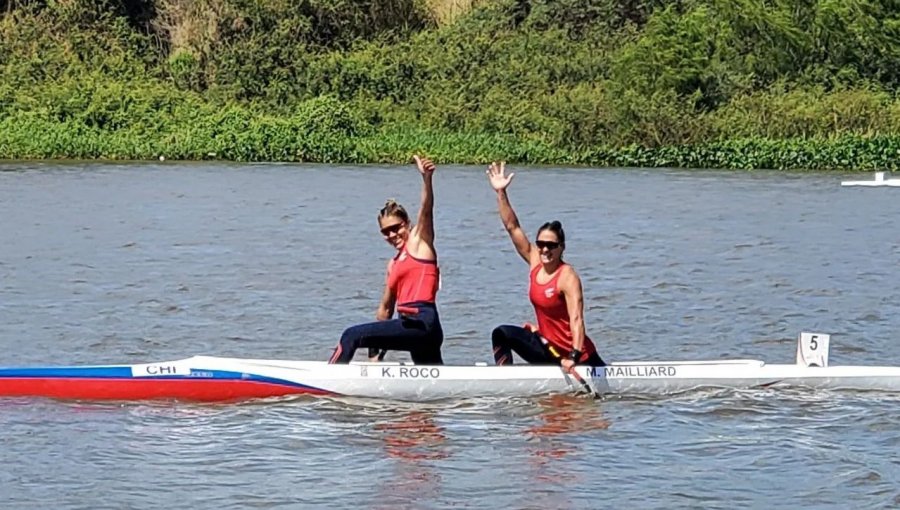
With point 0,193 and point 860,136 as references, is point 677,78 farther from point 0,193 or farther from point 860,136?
point 0,193

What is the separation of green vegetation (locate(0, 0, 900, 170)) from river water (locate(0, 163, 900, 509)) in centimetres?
1020

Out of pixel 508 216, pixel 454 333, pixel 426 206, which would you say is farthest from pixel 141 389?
pixel 454 333

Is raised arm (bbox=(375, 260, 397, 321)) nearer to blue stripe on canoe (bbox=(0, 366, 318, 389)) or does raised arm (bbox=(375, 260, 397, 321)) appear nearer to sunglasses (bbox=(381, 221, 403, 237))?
sunglasses (bbox=(381, 221, 403, 237))

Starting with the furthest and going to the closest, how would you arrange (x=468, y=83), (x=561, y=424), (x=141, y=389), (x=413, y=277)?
(x=468, y=83) < (x=141, y=389) < (x=561, y=424) < (x=413, y=277)

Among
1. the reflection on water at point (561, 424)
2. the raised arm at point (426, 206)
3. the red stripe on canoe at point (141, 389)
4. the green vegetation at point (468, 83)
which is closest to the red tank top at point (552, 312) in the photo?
the reflection on water at point (561, 424)

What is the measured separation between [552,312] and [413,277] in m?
1.05

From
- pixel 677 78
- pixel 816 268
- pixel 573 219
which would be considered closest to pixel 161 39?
pixel 677 78

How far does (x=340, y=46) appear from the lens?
5878 centimetres

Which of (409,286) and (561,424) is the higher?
(409,286)

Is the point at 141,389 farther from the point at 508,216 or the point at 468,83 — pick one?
the point at 468,83

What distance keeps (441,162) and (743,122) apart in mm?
8622

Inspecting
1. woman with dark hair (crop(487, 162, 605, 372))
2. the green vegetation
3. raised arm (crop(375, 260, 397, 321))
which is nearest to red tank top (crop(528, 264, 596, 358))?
woman with dark hair (crop(487, 162, 605, 372))

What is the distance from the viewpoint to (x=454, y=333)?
55.5 ft

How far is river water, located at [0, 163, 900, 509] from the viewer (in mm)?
10320
